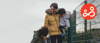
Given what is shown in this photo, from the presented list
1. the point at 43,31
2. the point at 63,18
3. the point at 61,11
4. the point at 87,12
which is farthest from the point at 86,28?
the point at 61,11

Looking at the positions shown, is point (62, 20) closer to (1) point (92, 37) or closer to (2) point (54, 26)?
(2) point (54, 26)

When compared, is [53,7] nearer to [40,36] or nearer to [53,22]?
[53,22]

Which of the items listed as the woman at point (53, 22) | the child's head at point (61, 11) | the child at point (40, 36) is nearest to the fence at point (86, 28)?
the child at point (40, 36)

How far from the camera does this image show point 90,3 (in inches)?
370

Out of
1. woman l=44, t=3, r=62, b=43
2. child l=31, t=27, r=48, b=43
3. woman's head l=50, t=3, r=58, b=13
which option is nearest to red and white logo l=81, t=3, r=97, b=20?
child l=31, t=27, r=48, b=43

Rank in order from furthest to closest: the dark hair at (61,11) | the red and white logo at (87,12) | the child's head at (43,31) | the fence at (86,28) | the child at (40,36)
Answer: the red and white logo at (87,12)
the fence at (86,28)
the child at (40,36)
the child's head at (43,31)
the dark hair at (61,11)

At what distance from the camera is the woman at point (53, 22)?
4.98 metres

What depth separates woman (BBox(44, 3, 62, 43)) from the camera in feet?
16.3

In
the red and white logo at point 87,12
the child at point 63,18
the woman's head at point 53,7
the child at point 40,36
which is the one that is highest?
the red and white logo at point 87,12

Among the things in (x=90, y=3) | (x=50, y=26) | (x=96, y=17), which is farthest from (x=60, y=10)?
(x=90, y=3)

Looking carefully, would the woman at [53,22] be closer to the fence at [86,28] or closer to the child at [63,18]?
the child at [63,18]

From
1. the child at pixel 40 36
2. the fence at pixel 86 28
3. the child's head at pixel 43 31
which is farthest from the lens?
the fence at pixel 86 28

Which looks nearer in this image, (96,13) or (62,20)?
(62,20)

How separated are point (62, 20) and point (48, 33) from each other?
21.6 inches
